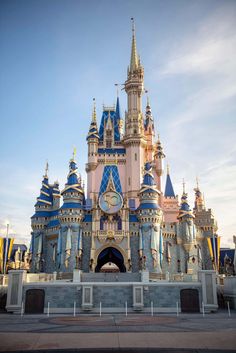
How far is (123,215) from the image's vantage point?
5531 cm

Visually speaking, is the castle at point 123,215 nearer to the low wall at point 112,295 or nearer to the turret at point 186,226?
the turret at point 186,226

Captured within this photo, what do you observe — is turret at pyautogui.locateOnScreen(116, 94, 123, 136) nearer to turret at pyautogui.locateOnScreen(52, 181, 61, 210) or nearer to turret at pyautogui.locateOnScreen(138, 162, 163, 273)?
turret at pyautogui.locateOnScreen(138, 162, 163, 273)

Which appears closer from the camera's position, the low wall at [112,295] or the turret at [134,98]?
the low wall at [112,295]

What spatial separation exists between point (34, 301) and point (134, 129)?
140 ft

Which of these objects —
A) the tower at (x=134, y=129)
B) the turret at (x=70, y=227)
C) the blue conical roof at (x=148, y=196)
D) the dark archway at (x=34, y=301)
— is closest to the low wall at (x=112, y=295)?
the dark archway at (x=34, y=301)

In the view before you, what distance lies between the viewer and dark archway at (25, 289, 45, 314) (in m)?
31.0

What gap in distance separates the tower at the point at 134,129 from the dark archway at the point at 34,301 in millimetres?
A: 33097

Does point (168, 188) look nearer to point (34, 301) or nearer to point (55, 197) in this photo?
point (55, 197)

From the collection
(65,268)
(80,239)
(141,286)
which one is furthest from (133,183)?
(141,286)

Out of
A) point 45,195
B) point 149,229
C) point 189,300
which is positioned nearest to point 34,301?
point 189,300

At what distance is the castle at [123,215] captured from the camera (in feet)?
174

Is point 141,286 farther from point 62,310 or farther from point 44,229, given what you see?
point 44,229

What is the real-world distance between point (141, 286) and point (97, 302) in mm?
4352

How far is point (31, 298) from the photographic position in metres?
31.2
